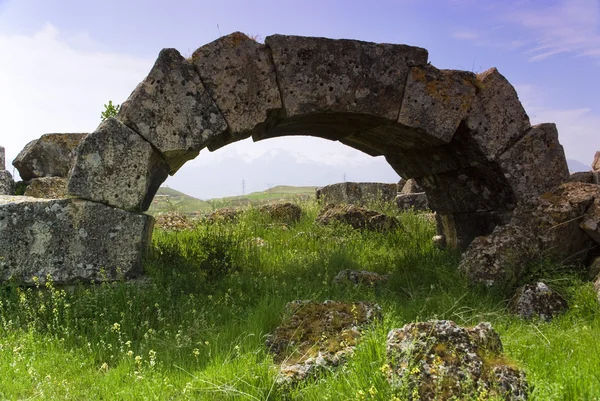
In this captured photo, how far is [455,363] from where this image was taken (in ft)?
8.13

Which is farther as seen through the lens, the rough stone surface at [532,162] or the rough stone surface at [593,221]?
the rough stone surface at [532,162]

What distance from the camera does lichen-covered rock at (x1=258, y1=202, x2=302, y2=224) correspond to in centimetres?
909

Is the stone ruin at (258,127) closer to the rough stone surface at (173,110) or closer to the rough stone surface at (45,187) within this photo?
the rough stone surface at (173,110)

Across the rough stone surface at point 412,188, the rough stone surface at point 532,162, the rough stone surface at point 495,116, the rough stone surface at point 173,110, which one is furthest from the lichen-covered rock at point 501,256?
the rough stone surface at point 412,188

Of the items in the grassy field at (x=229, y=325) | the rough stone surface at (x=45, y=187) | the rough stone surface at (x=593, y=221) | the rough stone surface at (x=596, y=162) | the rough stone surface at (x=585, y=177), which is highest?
the rough stone surface at (x=596, y=162)

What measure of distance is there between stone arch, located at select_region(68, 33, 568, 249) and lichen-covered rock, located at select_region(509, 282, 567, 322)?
1673mm

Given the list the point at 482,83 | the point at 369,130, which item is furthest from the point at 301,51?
the point at 482,83

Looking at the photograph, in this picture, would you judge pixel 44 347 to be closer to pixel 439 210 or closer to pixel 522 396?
pixel 522 396

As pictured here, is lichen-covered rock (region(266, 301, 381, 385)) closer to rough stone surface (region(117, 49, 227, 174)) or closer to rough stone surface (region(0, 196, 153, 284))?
rough stone surface (region(0, 196, 153, 284))

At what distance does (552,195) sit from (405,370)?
365 cm

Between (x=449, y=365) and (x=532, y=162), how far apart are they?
3.82 m

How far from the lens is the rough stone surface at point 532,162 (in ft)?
18.4

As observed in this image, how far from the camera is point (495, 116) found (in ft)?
18.3

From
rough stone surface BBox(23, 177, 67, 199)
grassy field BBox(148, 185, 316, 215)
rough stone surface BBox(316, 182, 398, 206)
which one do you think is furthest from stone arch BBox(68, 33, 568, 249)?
rough stone surface BBox(316, 182, 398, 206)
